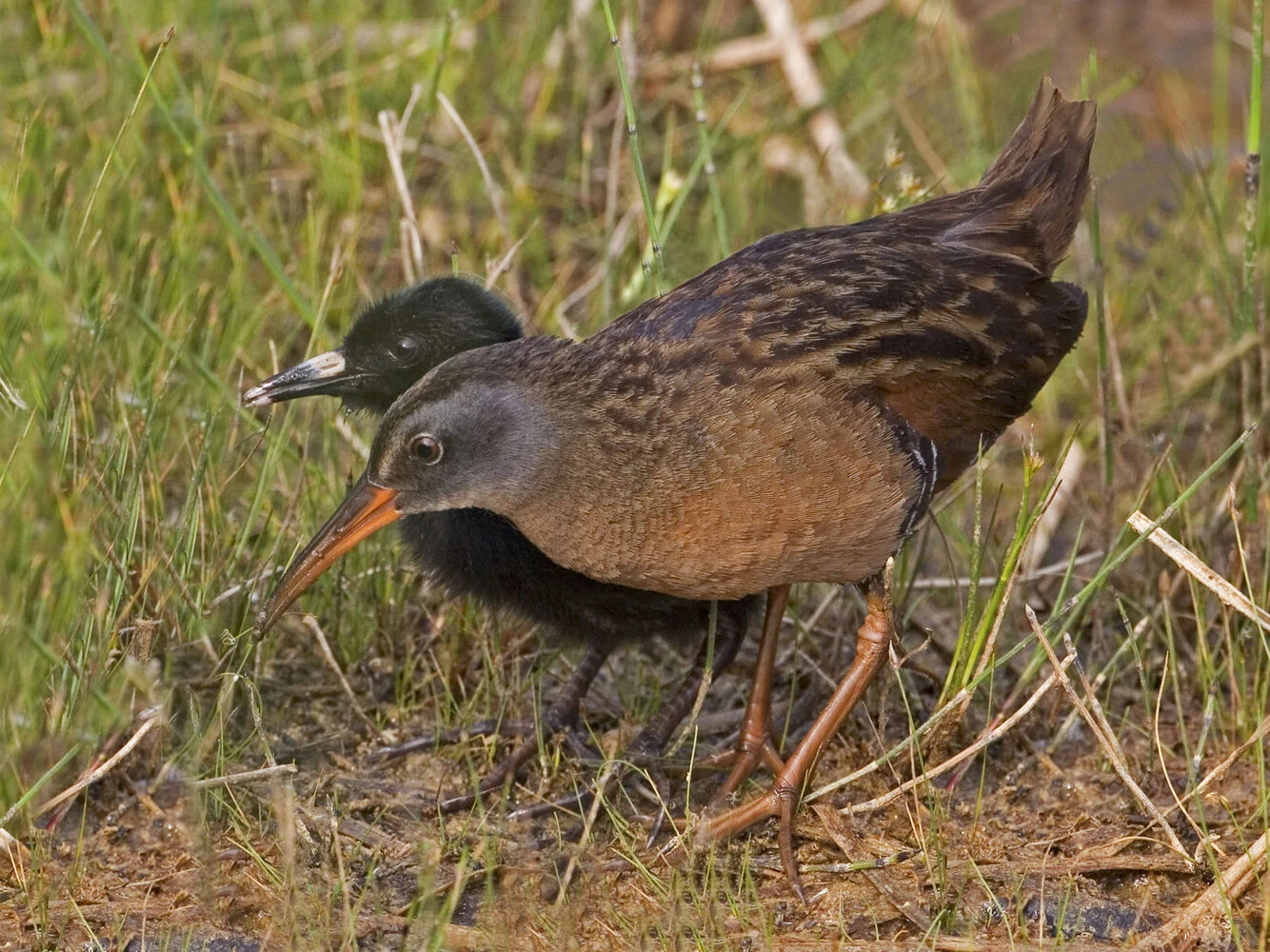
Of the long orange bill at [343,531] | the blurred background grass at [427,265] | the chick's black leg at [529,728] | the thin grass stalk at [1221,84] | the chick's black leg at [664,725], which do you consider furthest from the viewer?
the thin grass stalk at [1221,84]

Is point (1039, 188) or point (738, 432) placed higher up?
point (1039, 188)

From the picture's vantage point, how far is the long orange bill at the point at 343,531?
3.46m

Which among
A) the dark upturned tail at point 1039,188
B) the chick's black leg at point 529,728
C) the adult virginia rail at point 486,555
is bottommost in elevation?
the chick's black leg at point 529,728

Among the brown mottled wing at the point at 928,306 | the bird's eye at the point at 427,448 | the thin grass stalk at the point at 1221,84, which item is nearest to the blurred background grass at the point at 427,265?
the thin grass stalk at the point at 1221,84

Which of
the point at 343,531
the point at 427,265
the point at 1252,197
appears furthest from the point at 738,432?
the point at 427,265

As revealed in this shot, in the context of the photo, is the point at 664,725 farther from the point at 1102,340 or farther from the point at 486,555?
the point at 1102,340

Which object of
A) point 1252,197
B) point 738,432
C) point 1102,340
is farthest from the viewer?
point 1102,340

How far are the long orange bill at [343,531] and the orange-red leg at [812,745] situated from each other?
91 centimetres

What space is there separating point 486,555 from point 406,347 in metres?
0.60

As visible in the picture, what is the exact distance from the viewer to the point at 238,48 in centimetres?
588

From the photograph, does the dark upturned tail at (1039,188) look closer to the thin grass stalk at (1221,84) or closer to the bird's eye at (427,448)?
the bird's eye at (427,448)

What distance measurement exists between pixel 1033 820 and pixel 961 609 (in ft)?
2.37

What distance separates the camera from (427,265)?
5.58 meters

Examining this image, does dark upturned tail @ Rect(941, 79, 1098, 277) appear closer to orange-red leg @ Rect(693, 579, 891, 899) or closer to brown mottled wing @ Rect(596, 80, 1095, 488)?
brown mottled wing @ Rect(596, 80, 1095, 488)
